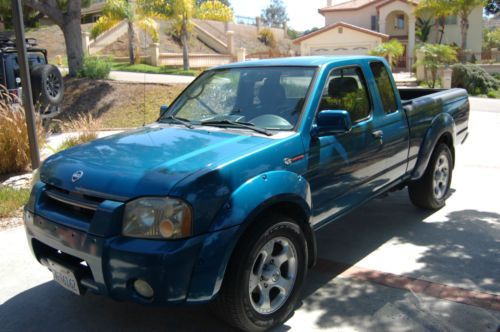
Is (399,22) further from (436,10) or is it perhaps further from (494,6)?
(494,6)

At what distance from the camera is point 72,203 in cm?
326

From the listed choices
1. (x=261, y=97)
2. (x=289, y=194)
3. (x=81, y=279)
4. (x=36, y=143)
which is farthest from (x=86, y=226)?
(x=36, y=143)

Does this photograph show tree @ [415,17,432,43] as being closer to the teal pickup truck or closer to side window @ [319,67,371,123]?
the teal pickup truck

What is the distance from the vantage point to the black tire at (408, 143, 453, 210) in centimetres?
586

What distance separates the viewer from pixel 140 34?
133ft

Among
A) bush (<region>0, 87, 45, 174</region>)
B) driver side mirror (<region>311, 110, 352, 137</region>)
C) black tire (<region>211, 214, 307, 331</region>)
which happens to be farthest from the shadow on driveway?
bush (<region>0, 87, 45, 174</region>)

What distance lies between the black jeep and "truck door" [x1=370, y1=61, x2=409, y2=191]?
26.9 ft

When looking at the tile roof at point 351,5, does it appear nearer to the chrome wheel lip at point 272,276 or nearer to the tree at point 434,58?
the tree at point 434,58

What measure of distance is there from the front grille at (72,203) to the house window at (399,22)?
45.4m

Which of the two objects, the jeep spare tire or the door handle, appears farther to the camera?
the jeep spare tire

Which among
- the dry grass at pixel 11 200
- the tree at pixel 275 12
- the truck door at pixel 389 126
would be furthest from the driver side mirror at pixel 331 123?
the tree at pixel 275 12

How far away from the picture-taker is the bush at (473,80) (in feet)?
82.6

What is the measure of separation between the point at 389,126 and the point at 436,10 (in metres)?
33.9

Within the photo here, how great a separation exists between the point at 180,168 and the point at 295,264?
114 centimetres
